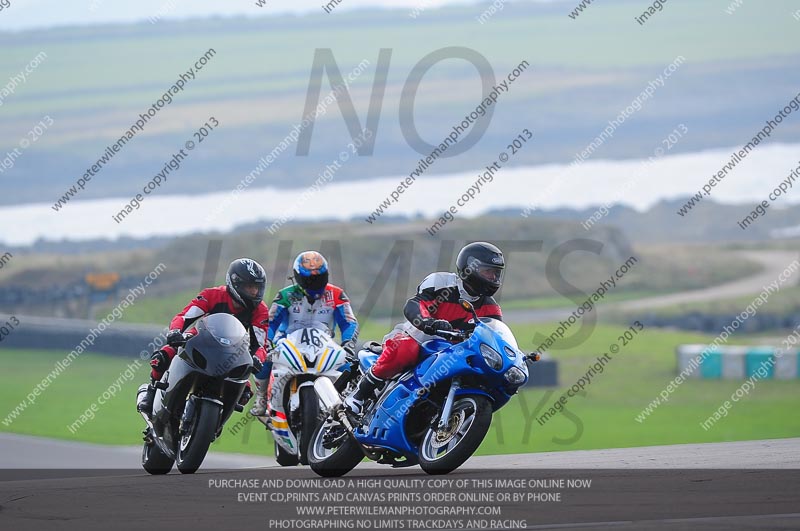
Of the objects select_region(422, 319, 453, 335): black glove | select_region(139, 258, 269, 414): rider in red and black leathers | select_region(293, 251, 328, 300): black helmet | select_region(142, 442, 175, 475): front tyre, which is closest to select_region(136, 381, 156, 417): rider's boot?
select_region(139, 258, 269, 414): rider in red and black leathers

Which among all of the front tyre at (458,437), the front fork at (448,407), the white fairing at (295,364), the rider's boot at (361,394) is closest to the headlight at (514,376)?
the front tyre at (458,437)

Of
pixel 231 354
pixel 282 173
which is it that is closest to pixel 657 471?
pixel 231 354

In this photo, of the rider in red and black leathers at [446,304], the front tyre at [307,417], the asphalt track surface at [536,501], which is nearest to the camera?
the asphalt track surface at [536,501]

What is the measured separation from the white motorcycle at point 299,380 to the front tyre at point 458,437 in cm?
211

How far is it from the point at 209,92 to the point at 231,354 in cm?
7252

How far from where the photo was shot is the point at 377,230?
59719 millimetres

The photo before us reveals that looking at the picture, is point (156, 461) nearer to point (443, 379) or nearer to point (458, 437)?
point (443, 379)

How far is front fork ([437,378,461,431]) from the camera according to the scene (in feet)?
35.6

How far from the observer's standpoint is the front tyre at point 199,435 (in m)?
12.1

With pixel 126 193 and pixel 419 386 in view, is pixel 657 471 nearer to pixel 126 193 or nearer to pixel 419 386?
pixel 419 386

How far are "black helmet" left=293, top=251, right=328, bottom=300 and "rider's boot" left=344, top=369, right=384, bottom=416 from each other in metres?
2.26

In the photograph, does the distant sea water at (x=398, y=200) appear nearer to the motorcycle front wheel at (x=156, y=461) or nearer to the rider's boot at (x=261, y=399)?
the rider's boot at (x=261, y=399)

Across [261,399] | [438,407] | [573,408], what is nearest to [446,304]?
[438,407]

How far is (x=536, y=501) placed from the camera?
927 centimetres
